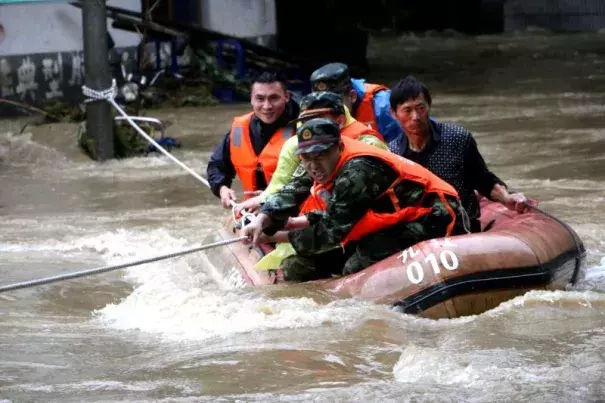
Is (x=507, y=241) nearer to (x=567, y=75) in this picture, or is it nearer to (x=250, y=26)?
(x=250, y=26)

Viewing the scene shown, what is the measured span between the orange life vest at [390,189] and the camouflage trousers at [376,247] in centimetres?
5

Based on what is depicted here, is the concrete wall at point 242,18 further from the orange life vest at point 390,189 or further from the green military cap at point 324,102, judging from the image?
the orange life vest at point 390,189

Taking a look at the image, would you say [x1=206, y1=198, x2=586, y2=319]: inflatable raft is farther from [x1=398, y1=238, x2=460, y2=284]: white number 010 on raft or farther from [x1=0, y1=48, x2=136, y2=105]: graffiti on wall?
[x1=0, y1=48, x2=136, y2=105]: graffiti on wall

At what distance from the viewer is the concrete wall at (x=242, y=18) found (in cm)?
1775

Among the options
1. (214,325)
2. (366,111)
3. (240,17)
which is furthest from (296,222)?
(240,17)

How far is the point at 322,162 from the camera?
6.06 metres

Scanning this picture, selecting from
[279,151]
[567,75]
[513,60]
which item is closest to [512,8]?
[513,60]

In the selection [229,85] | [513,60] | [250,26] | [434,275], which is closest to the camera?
[434,275]

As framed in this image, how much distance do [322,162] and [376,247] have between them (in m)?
0.65

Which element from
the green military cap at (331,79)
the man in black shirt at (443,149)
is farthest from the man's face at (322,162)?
the green military cap at (331,79)

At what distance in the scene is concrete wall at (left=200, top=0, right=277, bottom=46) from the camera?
58.2 feet

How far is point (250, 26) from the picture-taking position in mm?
18219

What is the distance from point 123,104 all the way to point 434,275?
29.7 feet

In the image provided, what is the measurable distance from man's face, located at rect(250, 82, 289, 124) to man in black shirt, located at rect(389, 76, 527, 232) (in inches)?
29.8
